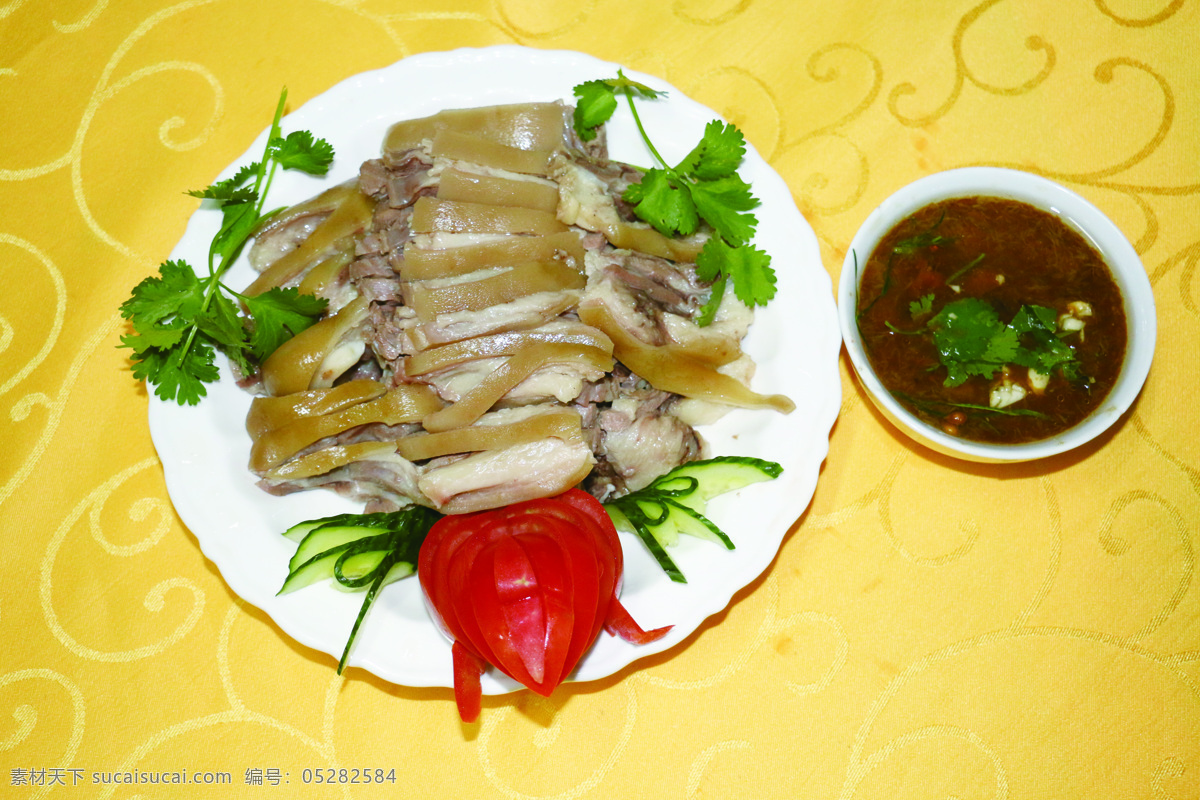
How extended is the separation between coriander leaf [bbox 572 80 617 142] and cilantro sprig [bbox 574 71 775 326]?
0.34ft

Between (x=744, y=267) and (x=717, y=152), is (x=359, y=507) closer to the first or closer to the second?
(x=744, y=267)

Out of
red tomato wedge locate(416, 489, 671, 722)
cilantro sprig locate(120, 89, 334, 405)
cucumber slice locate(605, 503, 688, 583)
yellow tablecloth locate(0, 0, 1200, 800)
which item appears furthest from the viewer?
yellow tablecloth locate(0, 0, 1200, 800)

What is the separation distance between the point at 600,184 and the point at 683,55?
889 millimetres

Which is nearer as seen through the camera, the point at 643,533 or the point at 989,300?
the point at 643,533

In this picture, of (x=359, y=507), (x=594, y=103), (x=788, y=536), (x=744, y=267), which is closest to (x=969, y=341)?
(x=744, y=267)

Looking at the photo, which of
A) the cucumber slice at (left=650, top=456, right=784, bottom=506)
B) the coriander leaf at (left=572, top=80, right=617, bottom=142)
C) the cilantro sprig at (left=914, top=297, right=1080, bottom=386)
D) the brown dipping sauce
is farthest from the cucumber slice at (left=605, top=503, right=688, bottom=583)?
the coriander leaf at (left=572, top=80, right=617, bottom=142)

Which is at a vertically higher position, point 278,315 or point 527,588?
point 278,315

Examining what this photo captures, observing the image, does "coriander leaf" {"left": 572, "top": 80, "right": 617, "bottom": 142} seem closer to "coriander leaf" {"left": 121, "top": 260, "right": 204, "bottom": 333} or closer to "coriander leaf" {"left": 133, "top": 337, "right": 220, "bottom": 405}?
"coriander leaf" {"left": 121, "top": 260, "right": 204, "bottom": 333}

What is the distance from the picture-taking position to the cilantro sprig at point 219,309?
8.15 feet

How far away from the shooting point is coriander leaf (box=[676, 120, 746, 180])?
256cm

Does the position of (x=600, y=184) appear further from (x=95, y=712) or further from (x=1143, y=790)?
(x=1143, y=790)

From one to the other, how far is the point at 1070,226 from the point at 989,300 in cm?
38

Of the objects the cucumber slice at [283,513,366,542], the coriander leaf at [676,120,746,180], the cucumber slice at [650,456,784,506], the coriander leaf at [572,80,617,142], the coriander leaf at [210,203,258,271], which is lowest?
the cucumber slice at [650,456,784,506]

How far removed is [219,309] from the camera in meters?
2.49
